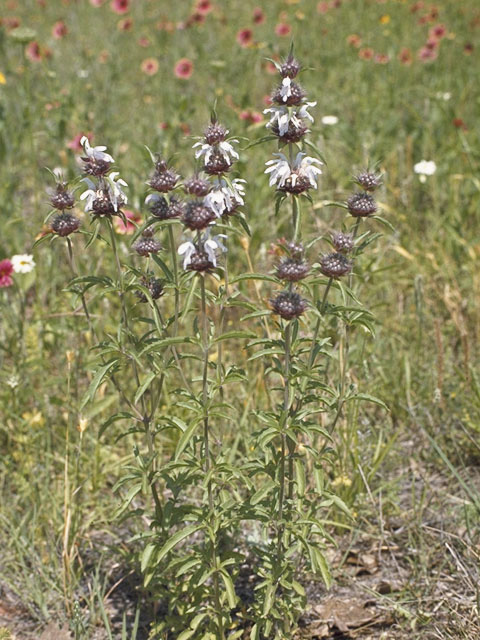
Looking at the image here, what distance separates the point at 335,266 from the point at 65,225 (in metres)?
0.68

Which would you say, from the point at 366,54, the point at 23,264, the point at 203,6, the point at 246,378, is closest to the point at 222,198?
the point at 246,378

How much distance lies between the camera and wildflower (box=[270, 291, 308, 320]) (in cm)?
166

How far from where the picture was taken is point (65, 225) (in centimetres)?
185

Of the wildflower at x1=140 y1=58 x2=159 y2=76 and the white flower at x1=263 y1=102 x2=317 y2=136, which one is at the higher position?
the wildflower at x1=140 y1=58 x2=159 y2=76

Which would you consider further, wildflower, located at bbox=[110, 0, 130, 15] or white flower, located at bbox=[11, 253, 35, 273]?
wildflower, located at bbox=[110, 0, 130, 15]

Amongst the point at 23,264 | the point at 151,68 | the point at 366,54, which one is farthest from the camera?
the point at 151,68

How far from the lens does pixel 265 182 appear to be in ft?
13.9

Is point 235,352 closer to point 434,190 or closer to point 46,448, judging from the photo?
point 46,448

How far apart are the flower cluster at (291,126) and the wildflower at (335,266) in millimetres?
177

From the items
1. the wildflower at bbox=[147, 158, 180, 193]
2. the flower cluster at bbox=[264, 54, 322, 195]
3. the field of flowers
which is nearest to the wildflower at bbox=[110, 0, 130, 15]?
the field of flowers

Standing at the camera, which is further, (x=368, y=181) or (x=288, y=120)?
(x=368, y=181)

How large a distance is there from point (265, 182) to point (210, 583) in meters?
2.49

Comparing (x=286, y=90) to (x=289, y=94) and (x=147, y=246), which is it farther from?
(x=147, y=246)

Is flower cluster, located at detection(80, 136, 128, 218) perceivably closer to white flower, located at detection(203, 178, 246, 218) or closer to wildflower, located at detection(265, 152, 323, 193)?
white flower, located at detection(203, 178, 246, 218)
